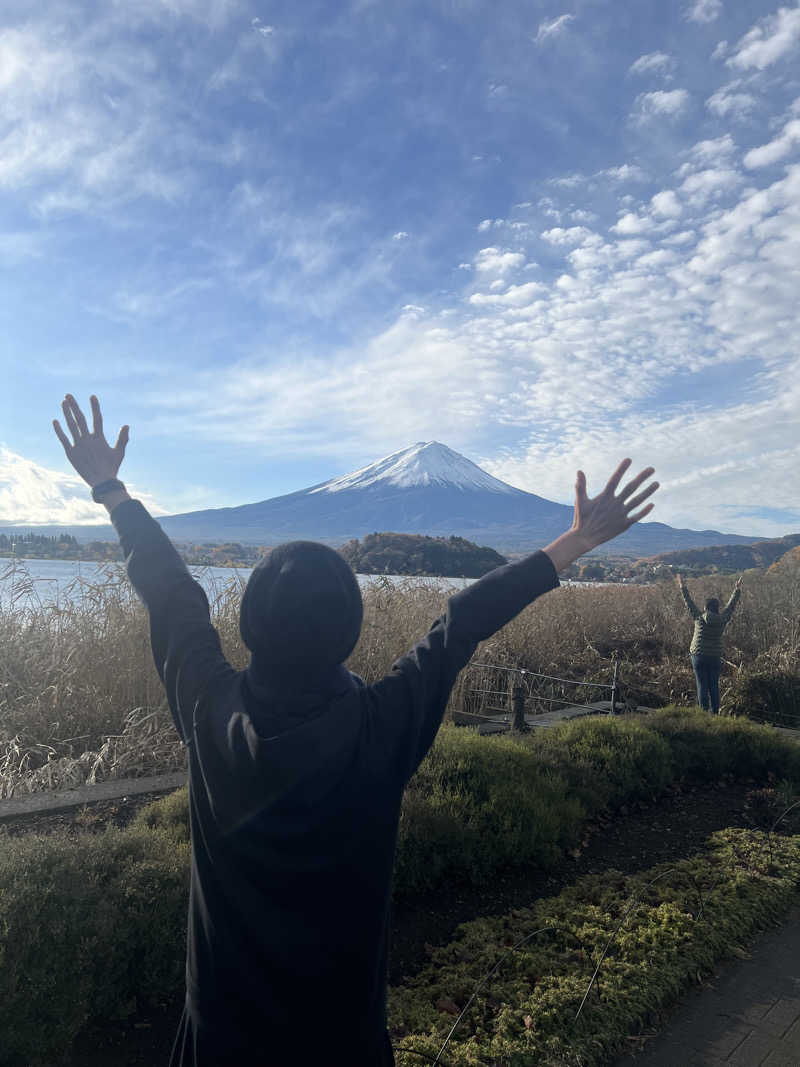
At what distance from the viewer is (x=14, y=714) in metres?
5.93

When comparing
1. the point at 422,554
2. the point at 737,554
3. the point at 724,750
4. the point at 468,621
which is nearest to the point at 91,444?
the point at 468,621

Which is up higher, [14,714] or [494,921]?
[14,714]

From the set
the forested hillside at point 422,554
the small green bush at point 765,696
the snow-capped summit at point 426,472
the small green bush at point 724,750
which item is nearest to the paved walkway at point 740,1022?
the small green bush at point 724,750

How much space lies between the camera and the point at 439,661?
144cm

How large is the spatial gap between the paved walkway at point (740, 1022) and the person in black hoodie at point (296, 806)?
1.99 metres

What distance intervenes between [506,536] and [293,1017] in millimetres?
98608

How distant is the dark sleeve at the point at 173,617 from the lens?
1438 mm

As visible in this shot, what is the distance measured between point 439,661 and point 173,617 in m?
0.56

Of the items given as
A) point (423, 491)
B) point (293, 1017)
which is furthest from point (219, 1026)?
point (423, 491)

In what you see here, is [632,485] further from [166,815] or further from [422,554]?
[422,554]

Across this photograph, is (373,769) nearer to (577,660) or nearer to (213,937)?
(213,937)

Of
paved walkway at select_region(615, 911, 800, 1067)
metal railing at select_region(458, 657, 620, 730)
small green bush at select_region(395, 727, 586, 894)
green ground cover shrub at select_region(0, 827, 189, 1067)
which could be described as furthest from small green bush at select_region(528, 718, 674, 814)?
green ground cover shrub at select_region(0, 827, 189, 1067)

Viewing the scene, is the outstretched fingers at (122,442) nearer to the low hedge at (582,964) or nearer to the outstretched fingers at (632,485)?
the outstretched fingers at (632,485)

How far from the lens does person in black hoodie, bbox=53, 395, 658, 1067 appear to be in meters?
1.24
